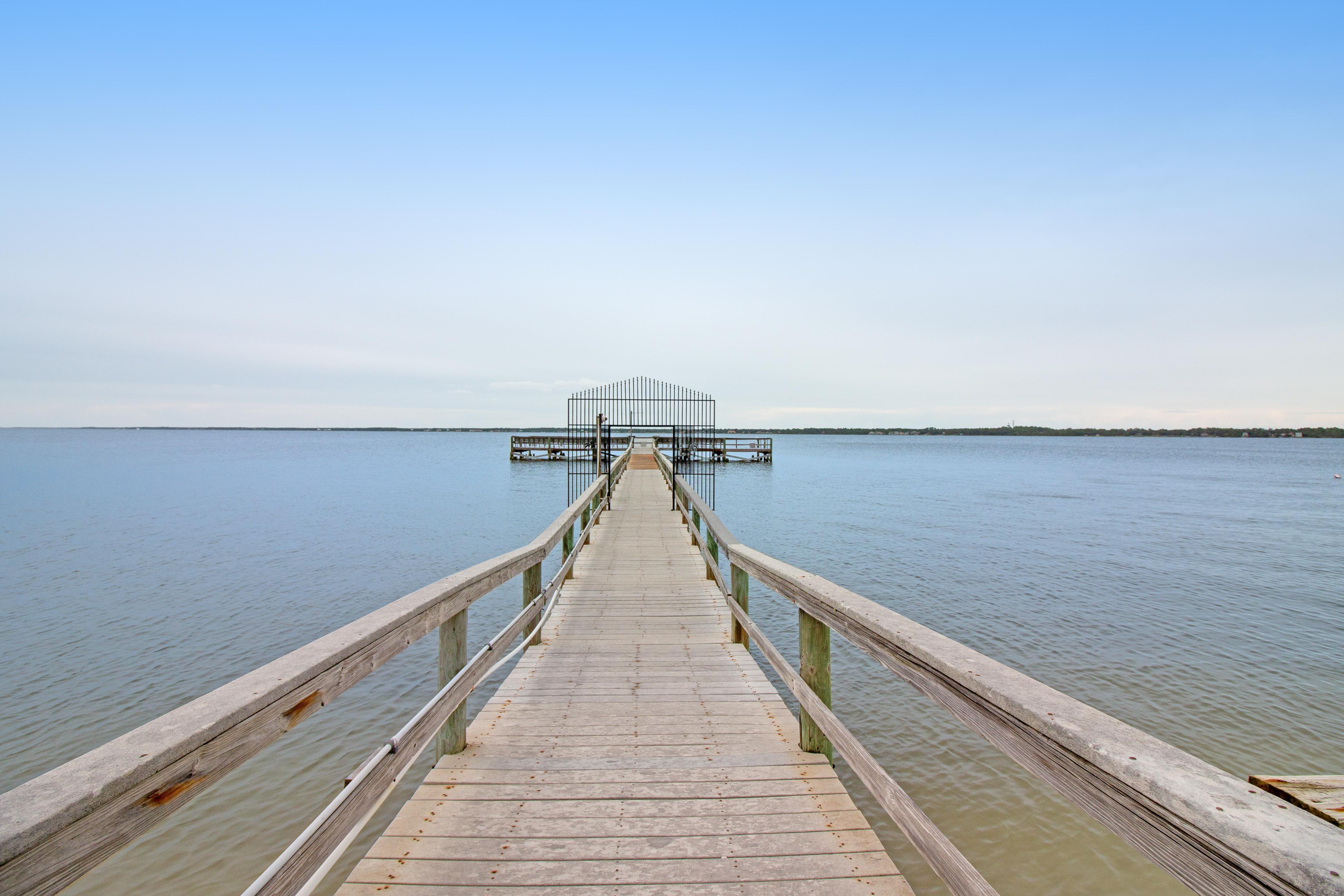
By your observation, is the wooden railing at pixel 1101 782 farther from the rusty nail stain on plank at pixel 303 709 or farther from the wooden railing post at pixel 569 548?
the wooden railing post at pixel 569 548

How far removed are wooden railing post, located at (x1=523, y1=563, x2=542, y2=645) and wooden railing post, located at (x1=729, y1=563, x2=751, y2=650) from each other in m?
1.58

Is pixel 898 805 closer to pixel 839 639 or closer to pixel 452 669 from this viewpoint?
pixel 452 669

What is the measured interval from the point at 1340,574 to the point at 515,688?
1948cm

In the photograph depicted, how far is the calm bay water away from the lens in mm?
4836

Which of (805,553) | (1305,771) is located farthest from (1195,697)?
(805,553)

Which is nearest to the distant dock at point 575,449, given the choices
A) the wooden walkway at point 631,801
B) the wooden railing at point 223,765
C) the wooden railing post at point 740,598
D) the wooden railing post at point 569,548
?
the wooden railing post at point 569,548

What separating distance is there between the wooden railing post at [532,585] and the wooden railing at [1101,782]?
2727 millimetres

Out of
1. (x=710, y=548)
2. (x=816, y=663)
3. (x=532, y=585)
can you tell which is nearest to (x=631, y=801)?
(x=816, y=663)

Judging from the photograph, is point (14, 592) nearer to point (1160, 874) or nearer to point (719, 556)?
point (719, 556)

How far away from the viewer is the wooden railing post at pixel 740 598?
17.2ft

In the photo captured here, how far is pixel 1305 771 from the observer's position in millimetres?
5762

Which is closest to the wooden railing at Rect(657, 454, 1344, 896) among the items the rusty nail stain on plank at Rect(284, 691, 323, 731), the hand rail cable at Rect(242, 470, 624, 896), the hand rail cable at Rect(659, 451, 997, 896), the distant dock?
the hand rail cable at Rect(659, 451, 997, 896)

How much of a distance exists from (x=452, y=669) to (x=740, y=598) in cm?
278

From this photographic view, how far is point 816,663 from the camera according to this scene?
3168 mm
